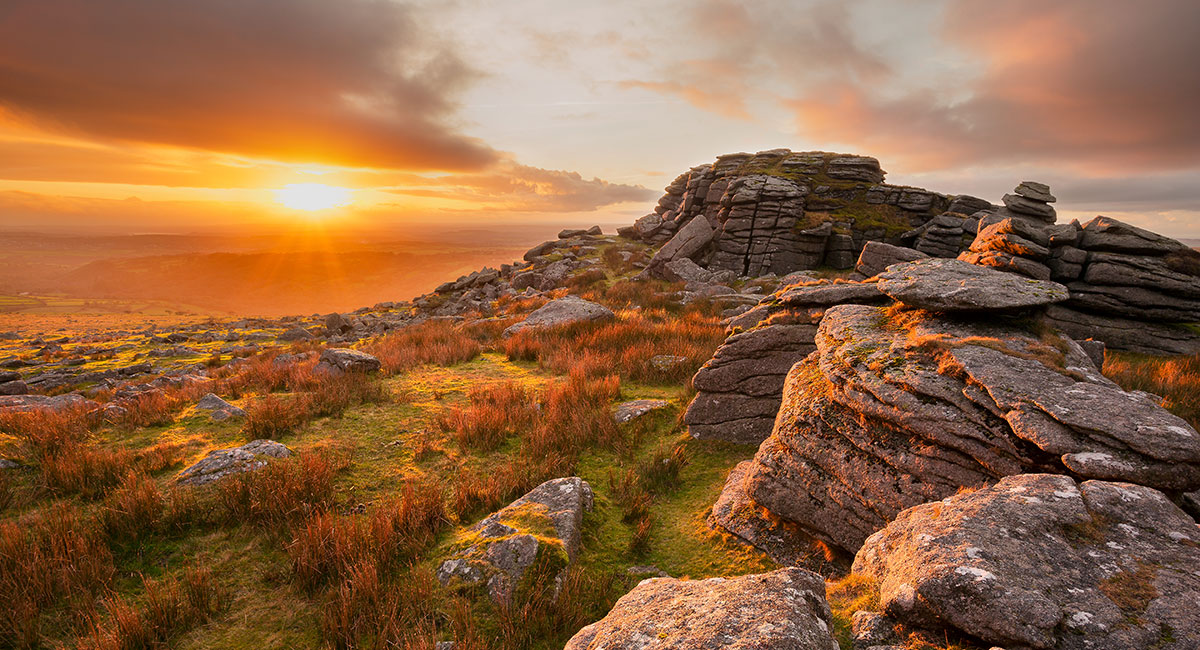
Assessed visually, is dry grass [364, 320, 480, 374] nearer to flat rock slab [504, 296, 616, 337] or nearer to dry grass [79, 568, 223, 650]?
flat rock slab [504, 296, 616, 337]

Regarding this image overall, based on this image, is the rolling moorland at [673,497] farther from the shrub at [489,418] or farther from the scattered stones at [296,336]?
the scattered stones at [296,336]

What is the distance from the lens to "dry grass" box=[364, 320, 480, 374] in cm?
1343

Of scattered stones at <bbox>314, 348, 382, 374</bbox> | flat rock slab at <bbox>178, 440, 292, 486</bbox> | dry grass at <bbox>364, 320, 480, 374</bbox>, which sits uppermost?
flat rock slab at <bbox>178, 440, 292, 486</bbox>

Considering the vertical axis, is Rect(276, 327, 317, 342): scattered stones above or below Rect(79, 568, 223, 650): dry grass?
below

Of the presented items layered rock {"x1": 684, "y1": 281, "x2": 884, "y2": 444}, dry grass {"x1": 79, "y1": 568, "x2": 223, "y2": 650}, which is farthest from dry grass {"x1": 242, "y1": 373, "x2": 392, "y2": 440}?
layered rock {"x1": 684, "y1": 281, "x2": 884, "y2": 444}

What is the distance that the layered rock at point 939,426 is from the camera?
4027 millimetres

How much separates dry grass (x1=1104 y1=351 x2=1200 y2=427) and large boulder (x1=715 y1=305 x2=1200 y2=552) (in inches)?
212

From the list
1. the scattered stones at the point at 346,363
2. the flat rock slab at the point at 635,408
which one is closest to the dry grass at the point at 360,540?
the flat rock slab at the point at 635,408

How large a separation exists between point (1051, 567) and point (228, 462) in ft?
30.0

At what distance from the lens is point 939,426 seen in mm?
4707

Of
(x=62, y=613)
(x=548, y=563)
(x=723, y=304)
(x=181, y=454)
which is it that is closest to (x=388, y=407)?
(x=181, y=454)

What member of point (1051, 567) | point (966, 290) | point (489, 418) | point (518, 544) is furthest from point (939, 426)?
point (489, 418)

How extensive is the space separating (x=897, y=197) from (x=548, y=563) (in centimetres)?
3605

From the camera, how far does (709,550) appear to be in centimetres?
566
